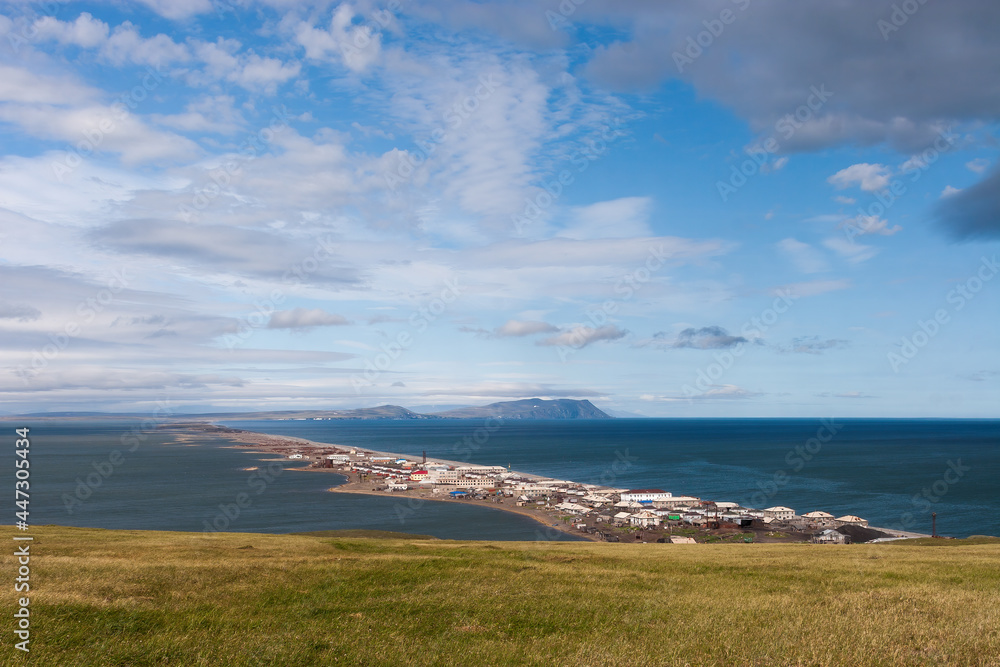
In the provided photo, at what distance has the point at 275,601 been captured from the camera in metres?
19.0

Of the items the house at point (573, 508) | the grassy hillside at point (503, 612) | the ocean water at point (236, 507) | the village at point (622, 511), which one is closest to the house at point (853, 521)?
the village at point (622, 511)

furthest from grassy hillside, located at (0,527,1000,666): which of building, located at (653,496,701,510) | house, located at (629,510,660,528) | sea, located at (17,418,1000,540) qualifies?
building, located at (653,496,701,510)

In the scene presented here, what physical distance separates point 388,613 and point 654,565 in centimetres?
1571

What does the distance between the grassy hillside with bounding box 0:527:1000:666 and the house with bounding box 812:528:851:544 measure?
42543 mm

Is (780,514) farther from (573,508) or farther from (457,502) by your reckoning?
(457,502)

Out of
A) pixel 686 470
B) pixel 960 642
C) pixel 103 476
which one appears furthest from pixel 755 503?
pixel 103 476

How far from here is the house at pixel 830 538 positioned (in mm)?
67875

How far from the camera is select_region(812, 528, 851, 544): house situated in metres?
67.9

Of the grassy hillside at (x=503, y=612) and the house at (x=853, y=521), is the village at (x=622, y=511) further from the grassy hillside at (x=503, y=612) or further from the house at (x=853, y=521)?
the grassy hillside at (x=503, y=612)

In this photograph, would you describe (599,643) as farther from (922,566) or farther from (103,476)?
(103,476)

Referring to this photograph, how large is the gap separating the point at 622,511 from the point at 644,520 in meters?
11.2

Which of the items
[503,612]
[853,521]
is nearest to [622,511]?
[853,521]

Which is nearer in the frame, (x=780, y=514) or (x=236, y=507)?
(x=780, y=514)

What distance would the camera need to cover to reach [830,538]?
68.9 meters
